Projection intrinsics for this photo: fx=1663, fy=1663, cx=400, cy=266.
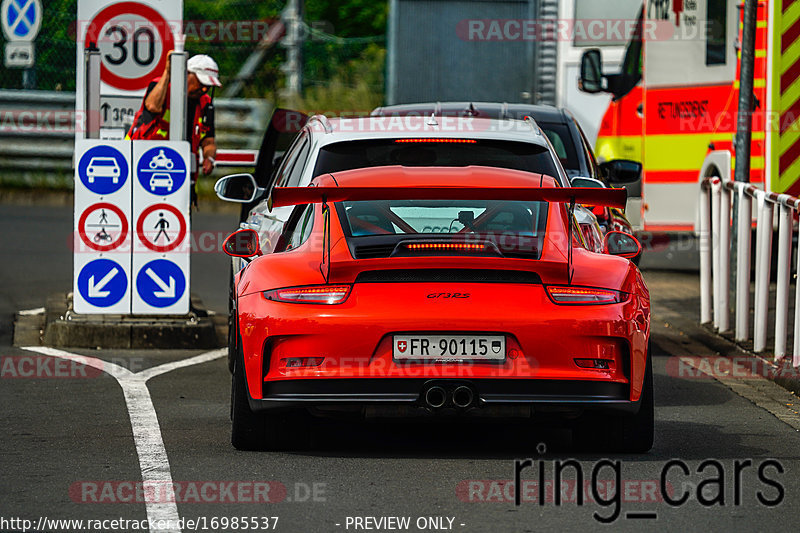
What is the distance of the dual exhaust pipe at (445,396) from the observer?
22.8ft

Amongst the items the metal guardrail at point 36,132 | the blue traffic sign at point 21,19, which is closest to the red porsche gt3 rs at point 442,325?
the metal guardrail at point 36,132

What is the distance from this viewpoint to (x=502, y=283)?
704cm

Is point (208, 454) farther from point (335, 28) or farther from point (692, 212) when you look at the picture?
point (335, 28)

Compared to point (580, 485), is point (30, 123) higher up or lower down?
higher up

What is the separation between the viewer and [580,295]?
705 cm

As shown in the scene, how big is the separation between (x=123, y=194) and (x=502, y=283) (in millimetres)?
4971

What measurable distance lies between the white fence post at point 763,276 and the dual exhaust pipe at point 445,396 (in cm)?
434

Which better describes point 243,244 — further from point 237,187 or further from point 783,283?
point 783,283

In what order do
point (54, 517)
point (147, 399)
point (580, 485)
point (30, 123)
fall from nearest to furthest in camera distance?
point (54, 517) < point (580, 485) < point (147, 399) < point (30, 123)

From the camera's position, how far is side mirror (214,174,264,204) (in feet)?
31.0

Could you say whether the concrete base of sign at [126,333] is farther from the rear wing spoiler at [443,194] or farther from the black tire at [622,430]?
the black tire at [622,430]

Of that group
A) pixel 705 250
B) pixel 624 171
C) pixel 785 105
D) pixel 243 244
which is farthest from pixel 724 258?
pixel 243 244

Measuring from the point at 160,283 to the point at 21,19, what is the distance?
551 inches

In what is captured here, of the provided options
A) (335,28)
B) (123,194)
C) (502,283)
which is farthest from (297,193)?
(335,28)
